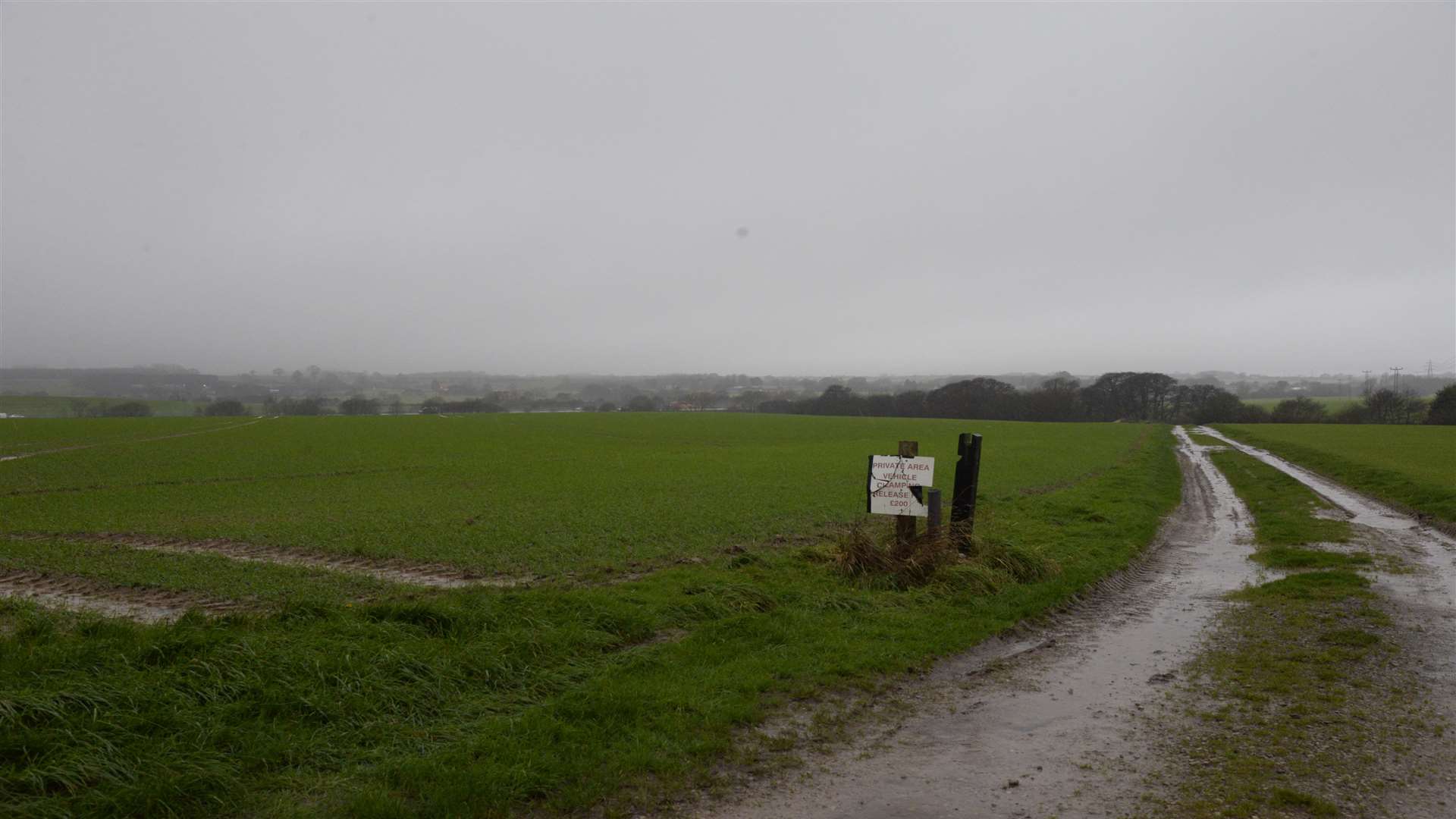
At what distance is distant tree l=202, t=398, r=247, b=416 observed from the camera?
109 metres

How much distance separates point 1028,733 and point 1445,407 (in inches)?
4639

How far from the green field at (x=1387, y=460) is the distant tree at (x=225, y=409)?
408 ft

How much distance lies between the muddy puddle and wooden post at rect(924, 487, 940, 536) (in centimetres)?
218

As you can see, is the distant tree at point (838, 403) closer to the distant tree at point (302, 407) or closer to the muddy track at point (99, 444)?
the distant tree at point (302, 407)

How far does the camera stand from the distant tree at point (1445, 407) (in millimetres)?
87625

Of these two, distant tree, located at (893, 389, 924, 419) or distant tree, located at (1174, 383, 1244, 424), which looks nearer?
distant tree, located at (1174, 383, 1244, 424)

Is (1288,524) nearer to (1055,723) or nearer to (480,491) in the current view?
(1055,723)

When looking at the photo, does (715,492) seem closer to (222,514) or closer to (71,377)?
(222,514)

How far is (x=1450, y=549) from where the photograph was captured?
14.4 metres

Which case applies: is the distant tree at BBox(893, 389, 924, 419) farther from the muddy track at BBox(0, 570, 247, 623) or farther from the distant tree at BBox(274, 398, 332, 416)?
the muddy track at BBox(0, 570, 247, 623)

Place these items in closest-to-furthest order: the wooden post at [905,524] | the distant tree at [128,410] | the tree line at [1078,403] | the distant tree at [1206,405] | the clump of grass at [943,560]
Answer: the clump of grass at [943,560] < the wooden post at [905,524] < the distant tree at [128,410] < the tree line at [1078,403] < the distant tree at [1206,405]

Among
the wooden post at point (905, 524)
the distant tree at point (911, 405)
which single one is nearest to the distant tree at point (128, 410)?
the distant tree at point (911, 405)

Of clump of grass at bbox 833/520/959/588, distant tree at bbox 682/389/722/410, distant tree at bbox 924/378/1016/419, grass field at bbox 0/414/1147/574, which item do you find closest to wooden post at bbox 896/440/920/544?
clump of grass at bbox 833/520/959/588

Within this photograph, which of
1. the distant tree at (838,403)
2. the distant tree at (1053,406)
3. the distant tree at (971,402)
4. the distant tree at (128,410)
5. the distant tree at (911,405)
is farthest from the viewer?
the distant tree at (838,403)
